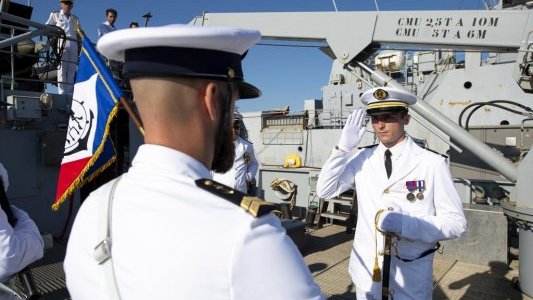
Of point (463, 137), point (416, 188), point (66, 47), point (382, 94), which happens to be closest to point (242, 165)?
point (463, 137)

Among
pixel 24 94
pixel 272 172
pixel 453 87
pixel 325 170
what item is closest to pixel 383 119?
pixel 325 170

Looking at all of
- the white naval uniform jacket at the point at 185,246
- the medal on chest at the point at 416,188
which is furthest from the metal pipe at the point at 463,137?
the white naval uniform jacket at the point at 185,246

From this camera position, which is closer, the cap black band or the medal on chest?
the cap black band

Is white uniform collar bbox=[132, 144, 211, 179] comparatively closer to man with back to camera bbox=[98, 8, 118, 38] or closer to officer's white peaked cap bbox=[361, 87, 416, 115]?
officer's white peaked cap bbox=[361, 87, 416, 115]

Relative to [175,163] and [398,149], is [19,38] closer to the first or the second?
[398,149]

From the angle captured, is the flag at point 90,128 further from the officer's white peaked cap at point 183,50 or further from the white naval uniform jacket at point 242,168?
the white naval uniform jacket at point 242,168

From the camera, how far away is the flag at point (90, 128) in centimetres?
254

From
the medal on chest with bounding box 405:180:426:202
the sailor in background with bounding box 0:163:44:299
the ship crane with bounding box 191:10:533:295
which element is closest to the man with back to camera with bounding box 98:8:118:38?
the ship crane with bounding box 191:10:533:295

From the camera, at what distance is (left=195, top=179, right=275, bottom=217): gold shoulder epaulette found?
780 millimetres

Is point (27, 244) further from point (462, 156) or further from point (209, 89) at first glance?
point (462, 156)

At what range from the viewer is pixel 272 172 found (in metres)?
9.88

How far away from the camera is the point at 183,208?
79 centimetres

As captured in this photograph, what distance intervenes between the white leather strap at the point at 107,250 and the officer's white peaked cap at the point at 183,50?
33cm

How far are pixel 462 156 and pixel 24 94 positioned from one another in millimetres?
6894
